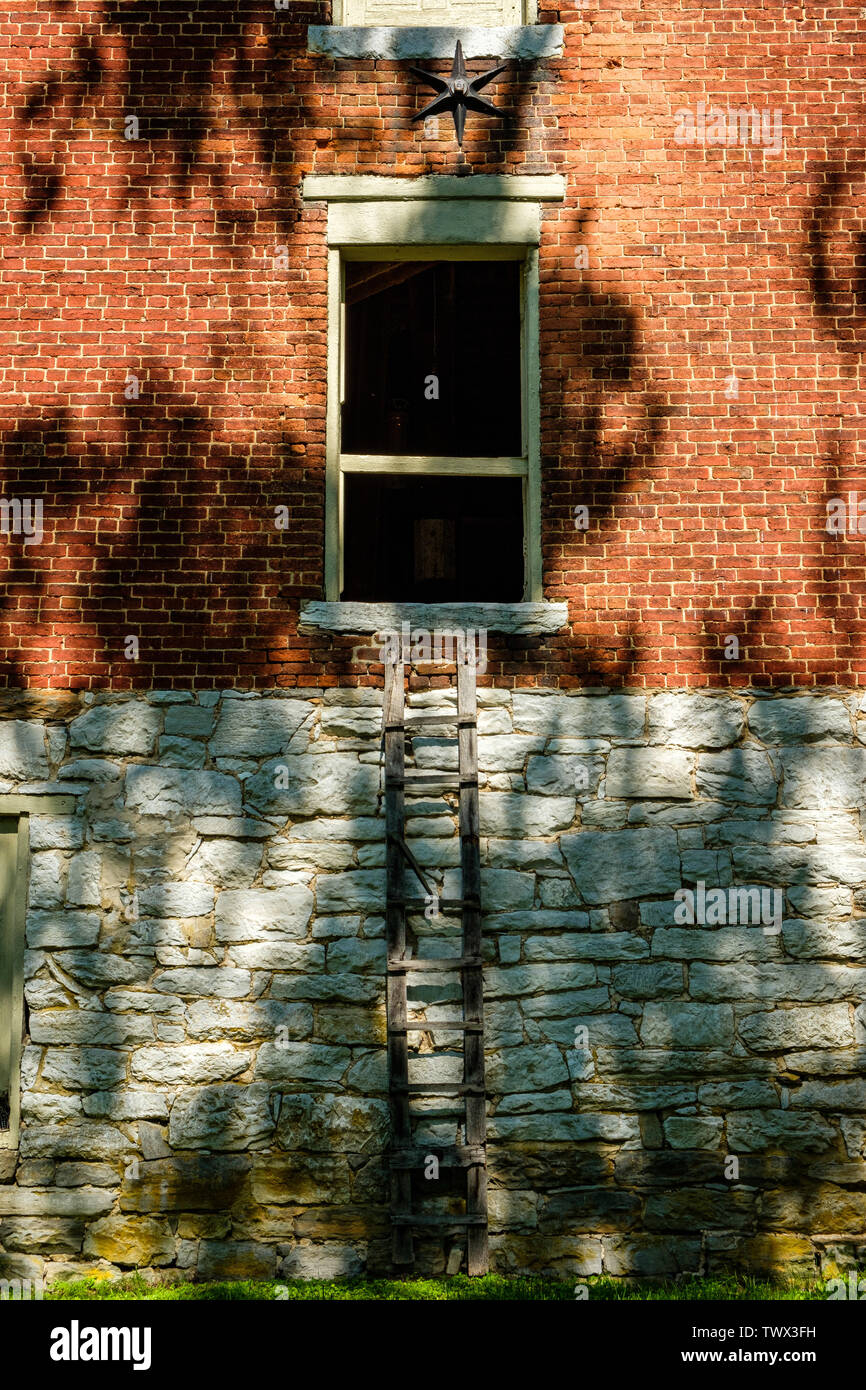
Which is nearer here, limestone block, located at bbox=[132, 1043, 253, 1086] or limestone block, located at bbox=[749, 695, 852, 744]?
limestone block, located at bbox=[132, 1043, 253, 1086]

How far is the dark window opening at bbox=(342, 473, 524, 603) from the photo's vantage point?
10.0 metres

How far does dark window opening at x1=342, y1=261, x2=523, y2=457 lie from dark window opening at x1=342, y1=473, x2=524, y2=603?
36 cm

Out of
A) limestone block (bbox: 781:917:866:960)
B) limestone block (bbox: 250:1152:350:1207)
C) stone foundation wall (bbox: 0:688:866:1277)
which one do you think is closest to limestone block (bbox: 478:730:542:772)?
stone foundation wall (bbox: 0:688:866:1277)

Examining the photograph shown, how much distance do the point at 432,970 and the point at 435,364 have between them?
6.04m

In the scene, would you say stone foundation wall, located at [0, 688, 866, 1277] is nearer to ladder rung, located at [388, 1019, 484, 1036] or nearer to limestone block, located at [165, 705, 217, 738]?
limestone block, located at [165, 705, 217, 738]

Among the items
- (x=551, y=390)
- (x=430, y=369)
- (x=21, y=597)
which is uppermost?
(x=430, y=369)

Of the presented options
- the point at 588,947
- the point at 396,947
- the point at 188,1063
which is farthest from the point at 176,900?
the point at 588,947

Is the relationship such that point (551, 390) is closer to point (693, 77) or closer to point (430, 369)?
point (693, 77)

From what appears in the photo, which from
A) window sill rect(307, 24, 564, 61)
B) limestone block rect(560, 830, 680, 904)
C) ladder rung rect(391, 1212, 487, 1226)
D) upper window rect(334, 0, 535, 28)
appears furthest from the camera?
upper window rect(334, 0, 535, 28)

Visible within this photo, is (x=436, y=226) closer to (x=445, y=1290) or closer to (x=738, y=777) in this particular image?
(x=738, y=777)

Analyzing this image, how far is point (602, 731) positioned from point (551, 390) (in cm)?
186

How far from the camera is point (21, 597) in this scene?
6430 mm

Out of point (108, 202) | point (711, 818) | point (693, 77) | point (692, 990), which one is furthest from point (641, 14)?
point (692, 990)

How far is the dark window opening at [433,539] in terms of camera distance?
10008mm
